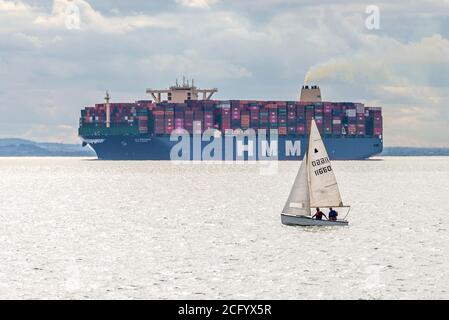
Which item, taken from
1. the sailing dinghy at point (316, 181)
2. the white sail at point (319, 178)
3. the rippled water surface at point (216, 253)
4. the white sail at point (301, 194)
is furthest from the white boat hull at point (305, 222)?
the white sail at point (319, 178)

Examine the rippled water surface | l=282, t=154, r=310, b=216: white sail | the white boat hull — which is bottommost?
the rippled water surface

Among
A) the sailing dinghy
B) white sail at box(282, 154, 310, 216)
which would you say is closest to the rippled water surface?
white sail at box(282, 154, 310, 216)

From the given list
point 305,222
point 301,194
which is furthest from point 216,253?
point 305,222

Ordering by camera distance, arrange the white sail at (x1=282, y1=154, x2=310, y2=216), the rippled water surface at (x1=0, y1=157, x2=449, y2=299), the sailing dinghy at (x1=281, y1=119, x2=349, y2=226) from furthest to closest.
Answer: the white sail at (x1=282, y1=154, x2=310, y2=216) < the sailing dinghy at (x1=281, y1=119, x2=349, y2=226) < the rippled water surface at (x1=0, y1=157, x2=449, y2=299)

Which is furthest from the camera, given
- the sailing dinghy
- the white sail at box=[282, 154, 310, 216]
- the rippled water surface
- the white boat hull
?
the white boat hull

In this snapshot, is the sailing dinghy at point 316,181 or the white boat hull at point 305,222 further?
the white boat hull at point 305,222

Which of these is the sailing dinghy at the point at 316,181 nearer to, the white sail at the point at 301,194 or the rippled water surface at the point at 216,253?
the white sail at the point at 301,194

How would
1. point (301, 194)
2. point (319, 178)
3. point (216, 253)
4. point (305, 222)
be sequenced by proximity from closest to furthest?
point (216, 253), point (319, 178), point (301, 194), point (305, 222)

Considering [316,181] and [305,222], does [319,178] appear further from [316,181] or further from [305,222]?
[305,222]

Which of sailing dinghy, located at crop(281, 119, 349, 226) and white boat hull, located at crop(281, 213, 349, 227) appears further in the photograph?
white boat hull, located at crop(281, 213, 349, 227)

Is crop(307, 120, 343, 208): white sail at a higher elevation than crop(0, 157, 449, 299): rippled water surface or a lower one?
higher

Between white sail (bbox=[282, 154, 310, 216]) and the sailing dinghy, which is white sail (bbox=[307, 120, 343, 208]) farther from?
white sail (bbox=[282, 154, 310, 216])

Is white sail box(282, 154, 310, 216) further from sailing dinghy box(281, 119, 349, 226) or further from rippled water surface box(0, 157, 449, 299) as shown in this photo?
rippled water surface box(0, 157, 449, 299)
